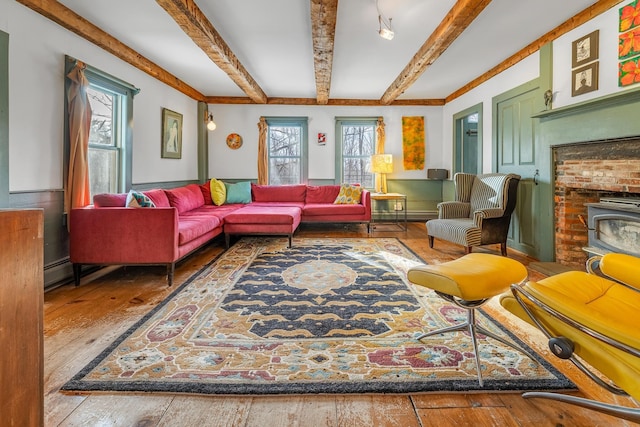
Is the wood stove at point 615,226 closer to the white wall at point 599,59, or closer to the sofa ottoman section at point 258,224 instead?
the white wall at point 599,59

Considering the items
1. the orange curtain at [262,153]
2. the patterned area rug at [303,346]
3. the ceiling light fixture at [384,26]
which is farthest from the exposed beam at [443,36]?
the orange curtain at [262,153]

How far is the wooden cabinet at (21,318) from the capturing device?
2.49 ft

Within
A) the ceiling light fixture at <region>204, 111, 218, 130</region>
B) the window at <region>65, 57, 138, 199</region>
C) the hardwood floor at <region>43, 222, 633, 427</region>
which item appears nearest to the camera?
the hardwood floor at <region>43, 222, 633, 427</region>

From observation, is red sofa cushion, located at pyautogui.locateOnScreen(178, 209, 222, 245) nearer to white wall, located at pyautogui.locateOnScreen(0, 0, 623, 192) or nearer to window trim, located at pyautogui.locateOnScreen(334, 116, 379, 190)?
white wall, located at pyautogui.locateOnScreen(0, 0, 623, 192)

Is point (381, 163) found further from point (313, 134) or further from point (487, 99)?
point (487, 99)

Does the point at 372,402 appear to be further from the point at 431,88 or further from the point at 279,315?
the point at 431,88

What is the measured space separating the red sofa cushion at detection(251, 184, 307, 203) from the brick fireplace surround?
3.84 m

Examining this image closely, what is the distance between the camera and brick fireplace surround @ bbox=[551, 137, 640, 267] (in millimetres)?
2746

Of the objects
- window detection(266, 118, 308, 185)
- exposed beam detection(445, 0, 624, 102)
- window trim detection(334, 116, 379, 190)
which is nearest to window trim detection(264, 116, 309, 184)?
window detection(266, 118, 308, 185)

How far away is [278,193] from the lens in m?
6.20

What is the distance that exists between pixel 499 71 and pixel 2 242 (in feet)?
17.8

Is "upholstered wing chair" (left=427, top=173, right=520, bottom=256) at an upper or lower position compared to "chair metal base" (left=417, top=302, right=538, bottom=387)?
upper

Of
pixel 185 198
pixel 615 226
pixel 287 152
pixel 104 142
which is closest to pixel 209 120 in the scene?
pixel 287 152

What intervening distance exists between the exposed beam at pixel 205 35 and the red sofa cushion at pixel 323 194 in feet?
6.86
